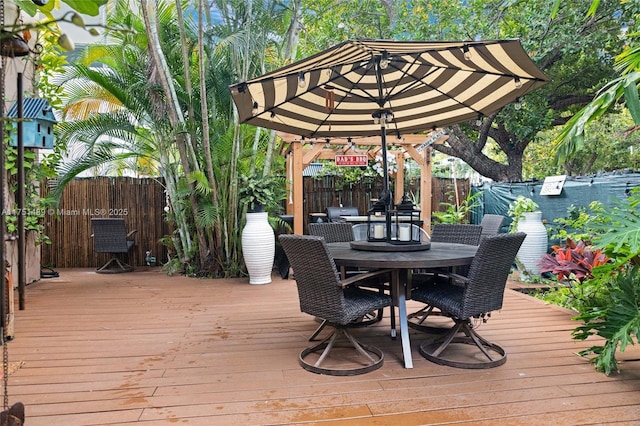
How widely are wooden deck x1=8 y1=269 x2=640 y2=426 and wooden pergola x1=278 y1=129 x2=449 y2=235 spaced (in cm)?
283

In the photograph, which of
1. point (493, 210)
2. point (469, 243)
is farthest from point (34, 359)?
point (493, 210)

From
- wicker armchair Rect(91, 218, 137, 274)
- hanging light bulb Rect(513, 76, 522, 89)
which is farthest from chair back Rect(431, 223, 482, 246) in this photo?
wicker armchair Rect(91, 218, 137, 274)

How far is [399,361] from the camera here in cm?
284

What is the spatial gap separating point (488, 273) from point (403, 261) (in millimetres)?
538

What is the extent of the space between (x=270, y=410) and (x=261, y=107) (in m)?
2.38

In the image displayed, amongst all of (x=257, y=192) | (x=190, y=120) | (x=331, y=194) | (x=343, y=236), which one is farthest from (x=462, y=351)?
(x=331, y=194)

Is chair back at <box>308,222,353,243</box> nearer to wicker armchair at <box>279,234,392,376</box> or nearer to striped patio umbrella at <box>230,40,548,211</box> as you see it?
striped patio umbrella at <box>230,40,548,211</box>

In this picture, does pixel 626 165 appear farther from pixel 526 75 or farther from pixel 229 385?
pixel 229 385

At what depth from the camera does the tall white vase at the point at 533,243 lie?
223 inches

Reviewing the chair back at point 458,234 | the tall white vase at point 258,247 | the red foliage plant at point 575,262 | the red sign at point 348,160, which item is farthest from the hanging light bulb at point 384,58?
the red sign at point 348,160

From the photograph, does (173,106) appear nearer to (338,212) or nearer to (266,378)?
(338,212)

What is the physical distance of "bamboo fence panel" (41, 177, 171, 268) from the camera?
737 cm

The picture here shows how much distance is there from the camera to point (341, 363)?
2.81 m

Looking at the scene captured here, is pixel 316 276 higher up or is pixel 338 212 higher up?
pixel 338 212
